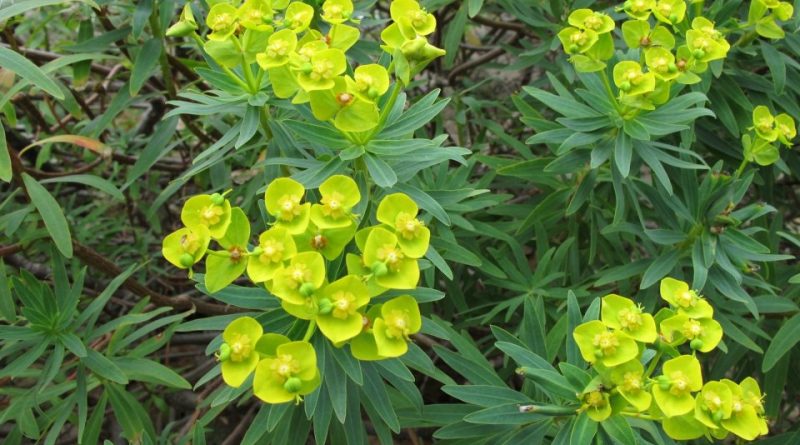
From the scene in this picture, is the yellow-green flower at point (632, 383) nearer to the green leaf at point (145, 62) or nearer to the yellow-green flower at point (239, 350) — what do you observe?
the yellow-green flower at point (239, 350)

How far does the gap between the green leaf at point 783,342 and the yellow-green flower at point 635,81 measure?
2.74 ft

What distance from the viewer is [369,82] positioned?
141 centimetres

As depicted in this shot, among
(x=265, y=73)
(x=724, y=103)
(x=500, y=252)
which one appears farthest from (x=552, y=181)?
(x=265, y=73)

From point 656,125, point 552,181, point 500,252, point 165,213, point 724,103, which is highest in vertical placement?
point 656,125

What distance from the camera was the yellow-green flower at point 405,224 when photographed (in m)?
1.32

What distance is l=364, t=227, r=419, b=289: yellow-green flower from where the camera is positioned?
1.28 m

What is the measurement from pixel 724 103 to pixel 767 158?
1.22ft

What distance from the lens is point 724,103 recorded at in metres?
2.32

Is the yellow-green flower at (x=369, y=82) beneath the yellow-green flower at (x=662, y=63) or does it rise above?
above

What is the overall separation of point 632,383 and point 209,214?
869mm

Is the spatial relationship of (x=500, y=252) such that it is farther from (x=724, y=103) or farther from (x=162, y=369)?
(x=162, y=369)

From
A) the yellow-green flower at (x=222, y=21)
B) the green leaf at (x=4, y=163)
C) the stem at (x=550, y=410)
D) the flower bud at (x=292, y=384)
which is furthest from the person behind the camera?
the green leaf at (x=4, y=163)

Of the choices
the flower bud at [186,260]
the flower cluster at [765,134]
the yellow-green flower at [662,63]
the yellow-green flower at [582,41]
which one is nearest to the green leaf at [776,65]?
the flower cluster at [765,134]

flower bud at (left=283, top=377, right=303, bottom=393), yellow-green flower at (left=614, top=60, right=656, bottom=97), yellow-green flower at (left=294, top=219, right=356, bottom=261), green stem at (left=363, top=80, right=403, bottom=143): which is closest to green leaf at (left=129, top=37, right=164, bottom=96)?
green stem at (left=363, top=80, right=403, bottom=143)
